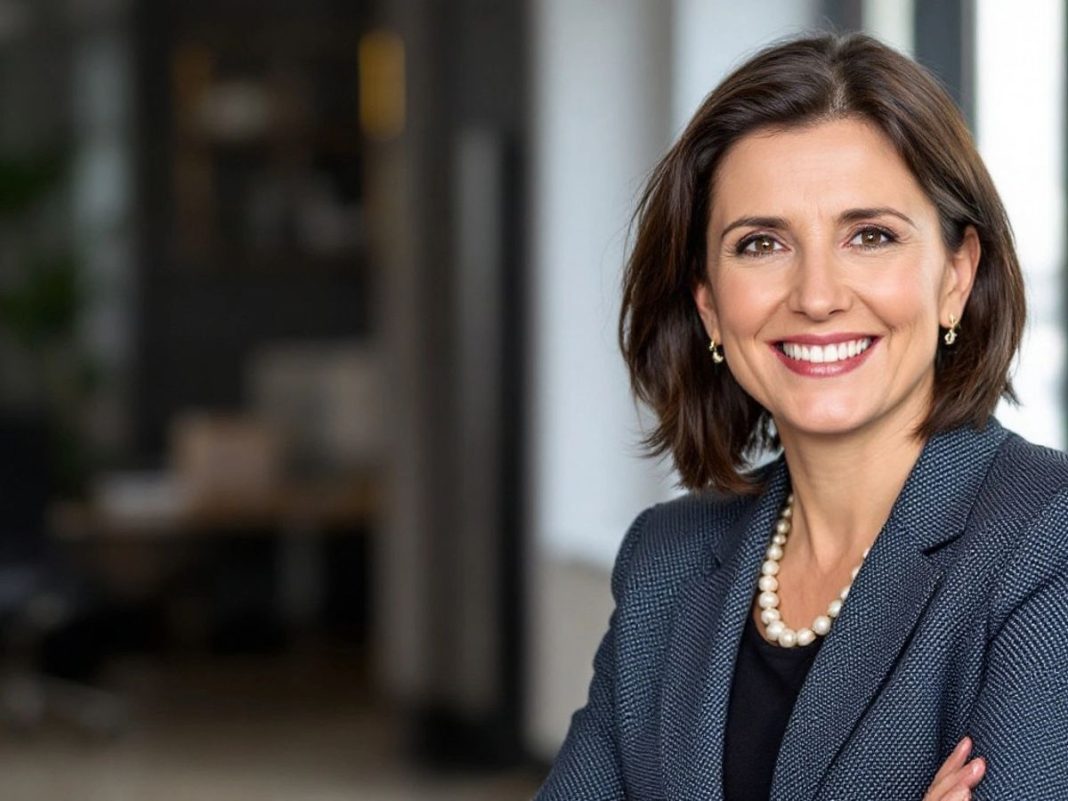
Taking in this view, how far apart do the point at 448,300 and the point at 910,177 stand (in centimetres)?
430

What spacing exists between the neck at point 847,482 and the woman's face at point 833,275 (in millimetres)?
22

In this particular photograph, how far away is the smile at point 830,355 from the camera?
1841mm

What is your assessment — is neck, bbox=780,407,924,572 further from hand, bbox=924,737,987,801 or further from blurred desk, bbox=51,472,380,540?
blurred desk, bbox=51,472,380,540

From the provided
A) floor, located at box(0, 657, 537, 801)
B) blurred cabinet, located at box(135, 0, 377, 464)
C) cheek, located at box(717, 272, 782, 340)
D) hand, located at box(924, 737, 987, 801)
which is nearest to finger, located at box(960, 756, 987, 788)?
hand, located at box(924, 737, 987, 801)

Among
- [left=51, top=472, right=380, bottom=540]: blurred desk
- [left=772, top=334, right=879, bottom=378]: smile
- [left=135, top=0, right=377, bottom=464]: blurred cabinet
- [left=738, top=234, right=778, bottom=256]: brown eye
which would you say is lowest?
[left=51, top=472, right=380, bottom=540]: blurred desk

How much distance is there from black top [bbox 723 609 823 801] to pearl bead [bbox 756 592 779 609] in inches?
2.0

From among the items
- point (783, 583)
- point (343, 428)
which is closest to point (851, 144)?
point (783, 583)

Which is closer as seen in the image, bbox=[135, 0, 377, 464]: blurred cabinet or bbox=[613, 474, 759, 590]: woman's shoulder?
bbox=[613, 474, 759, 590]: woman's shoulder

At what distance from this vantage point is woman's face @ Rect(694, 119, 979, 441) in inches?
71.3

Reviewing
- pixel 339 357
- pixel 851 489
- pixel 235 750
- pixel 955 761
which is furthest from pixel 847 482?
pixel 339 357

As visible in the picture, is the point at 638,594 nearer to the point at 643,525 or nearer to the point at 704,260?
the point at 643,525

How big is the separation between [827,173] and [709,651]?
540 millimetres

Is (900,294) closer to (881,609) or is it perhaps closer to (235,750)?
(881,609)

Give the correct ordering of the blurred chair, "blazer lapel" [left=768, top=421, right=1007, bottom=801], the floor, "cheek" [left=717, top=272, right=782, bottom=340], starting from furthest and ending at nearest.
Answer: the blurred chair
the floor
"cheek" [left=717, top=272, right=782, bottom=340]
"blazer lapel" [left=768, top=421, right=1007, bottom=801]
